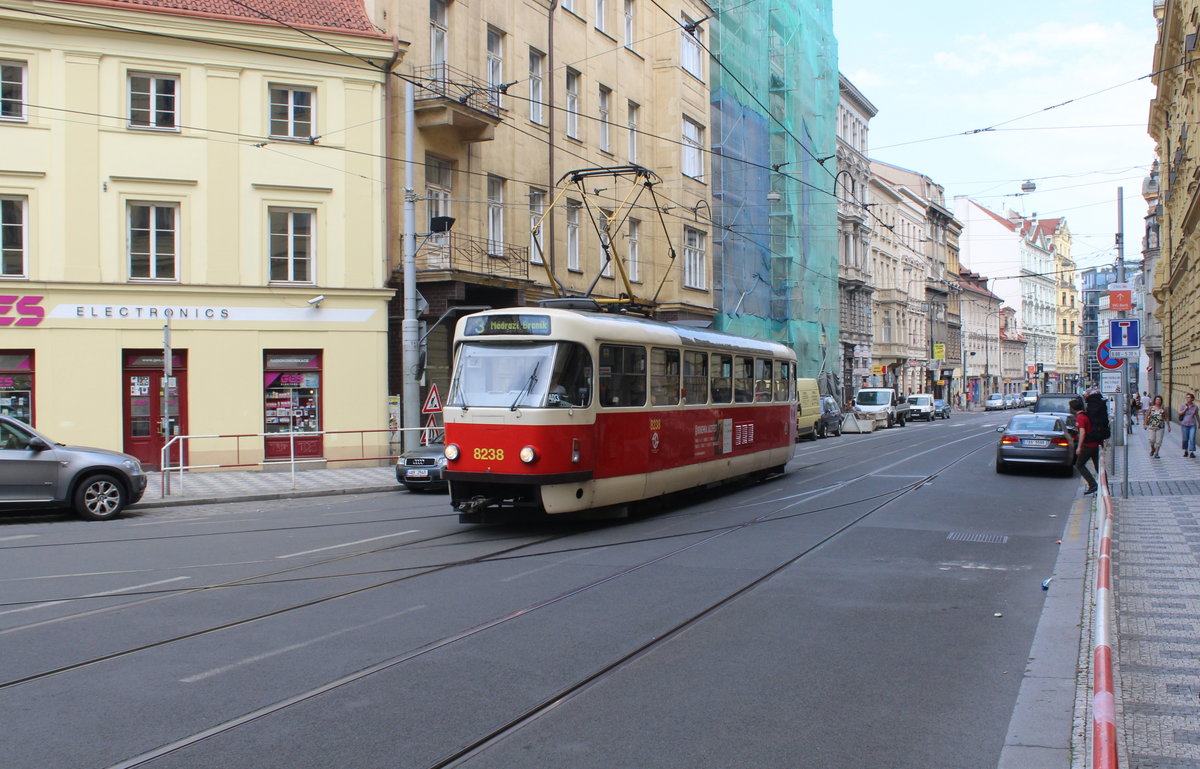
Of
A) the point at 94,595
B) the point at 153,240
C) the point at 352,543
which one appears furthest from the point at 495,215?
the point at 94,595

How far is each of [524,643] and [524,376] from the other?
5.75 meters

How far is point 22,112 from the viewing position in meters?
21.4

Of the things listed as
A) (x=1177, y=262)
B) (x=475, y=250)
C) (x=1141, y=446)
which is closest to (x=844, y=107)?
(x=1177, y=262)

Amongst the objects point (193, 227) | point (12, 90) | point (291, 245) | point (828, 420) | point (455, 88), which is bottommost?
point (828, 420)

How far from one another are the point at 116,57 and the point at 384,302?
7917mm

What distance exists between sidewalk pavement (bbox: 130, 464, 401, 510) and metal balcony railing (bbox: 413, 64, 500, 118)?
30.9 ft

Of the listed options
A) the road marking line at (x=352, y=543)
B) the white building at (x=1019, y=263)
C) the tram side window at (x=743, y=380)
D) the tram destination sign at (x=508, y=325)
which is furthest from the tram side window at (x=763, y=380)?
the white building at (x=1019, y=263)

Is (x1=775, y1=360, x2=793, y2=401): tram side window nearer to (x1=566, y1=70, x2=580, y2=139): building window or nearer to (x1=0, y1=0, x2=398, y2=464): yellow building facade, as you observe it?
(x1=0, y1=0, x2=398, y2=464): yellow building facade

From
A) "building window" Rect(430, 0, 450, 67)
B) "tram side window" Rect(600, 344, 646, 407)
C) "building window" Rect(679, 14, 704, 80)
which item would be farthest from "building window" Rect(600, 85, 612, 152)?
"tram side window" Rect(600, 344, 646, 407)

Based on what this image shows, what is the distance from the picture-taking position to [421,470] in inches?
763

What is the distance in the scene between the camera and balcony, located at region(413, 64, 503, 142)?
80.1 ft

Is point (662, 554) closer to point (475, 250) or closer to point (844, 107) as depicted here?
point (475, 250)

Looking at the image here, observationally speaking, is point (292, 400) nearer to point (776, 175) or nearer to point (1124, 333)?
point (1124, 333)

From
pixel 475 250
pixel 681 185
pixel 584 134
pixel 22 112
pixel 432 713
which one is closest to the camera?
pixel 432 713
